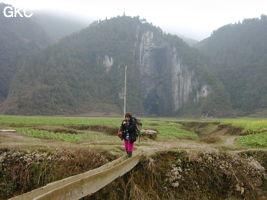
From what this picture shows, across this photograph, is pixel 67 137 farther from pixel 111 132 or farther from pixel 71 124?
pixel 71 124

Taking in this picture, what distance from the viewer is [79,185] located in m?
6.76

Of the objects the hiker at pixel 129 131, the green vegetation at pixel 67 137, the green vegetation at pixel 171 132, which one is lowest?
the green vegetation at pixel 171 132

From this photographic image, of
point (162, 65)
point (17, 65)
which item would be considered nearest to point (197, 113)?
point (162, 65)

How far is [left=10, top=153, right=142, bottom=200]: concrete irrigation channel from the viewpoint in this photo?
5842mm

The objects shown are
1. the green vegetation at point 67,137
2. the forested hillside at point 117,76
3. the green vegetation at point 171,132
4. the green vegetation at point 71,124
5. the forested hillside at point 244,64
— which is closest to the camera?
the green vegetation at point 67,137

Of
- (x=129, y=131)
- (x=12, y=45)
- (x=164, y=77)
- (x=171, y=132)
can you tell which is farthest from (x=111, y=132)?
(x=12, y=45)

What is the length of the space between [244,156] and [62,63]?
141 meters

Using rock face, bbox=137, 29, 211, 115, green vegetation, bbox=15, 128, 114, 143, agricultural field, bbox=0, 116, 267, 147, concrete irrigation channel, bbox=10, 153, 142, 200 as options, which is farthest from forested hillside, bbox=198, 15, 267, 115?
concrete irrigation channel, bbox=10, 153, 142, 200

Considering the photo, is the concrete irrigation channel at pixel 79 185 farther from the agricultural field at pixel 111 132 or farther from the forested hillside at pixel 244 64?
the forested hillside at pixel 244 64

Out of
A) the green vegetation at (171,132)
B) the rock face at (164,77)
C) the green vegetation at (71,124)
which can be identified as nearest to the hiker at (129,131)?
the green vegetation at (71,124)

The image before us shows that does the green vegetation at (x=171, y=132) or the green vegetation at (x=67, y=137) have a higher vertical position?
the green vegetation at (x=67, y=137)

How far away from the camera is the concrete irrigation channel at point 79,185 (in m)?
5.84

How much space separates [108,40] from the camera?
168750mm

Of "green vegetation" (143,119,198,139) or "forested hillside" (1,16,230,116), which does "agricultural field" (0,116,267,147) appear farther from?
"forested hillside" (1,16,230,116)
